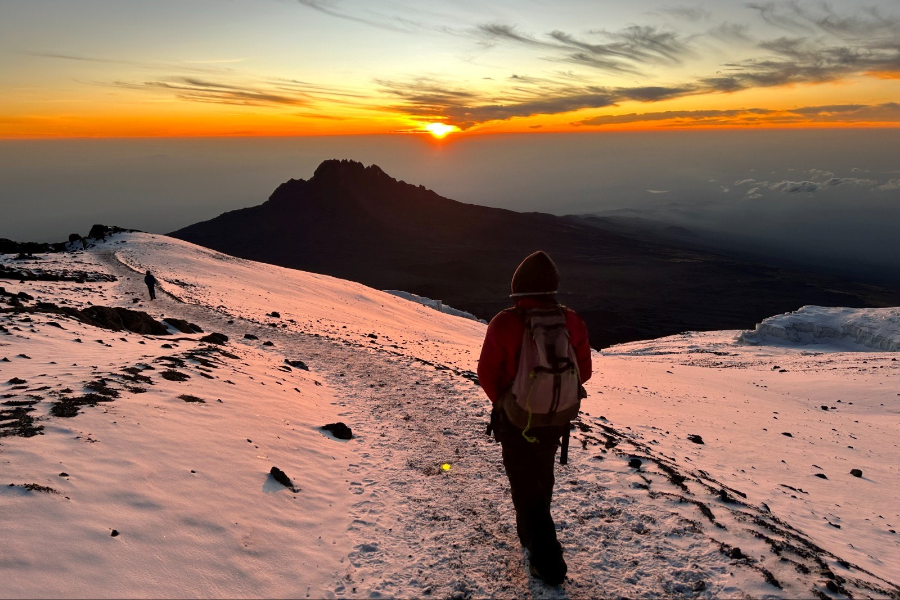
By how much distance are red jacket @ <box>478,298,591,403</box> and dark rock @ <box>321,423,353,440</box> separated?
5.99m

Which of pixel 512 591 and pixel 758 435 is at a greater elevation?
pixel 512 591

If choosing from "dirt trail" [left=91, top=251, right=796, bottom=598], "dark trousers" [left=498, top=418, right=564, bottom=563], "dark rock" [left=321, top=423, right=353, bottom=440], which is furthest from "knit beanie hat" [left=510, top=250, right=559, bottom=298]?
"dark rock" [left=321, top=423, right=353, bottom=440]

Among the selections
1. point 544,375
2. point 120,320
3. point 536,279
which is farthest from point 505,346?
point 120,320

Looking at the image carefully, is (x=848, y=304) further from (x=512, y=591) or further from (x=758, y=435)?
(x=512, y=591)

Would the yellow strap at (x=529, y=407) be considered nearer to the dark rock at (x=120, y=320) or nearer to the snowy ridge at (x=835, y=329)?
the dark rock at (x=120, y=320)

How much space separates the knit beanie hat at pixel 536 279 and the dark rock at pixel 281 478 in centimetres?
478

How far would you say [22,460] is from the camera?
5.63 metres

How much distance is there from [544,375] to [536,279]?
99 centimetres

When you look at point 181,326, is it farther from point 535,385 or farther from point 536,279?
point 535,385

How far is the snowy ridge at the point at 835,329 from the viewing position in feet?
167

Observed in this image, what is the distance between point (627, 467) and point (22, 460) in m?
8.67

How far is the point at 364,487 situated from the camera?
7734 millimetres

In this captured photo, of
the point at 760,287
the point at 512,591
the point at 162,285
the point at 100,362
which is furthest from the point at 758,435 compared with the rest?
the point at 760,287

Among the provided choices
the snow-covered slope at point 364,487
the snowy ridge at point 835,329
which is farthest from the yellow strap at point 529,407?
the snowy ridge at point 835,329
